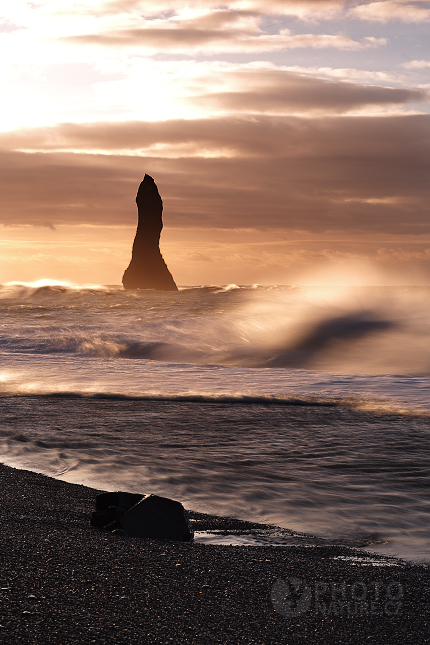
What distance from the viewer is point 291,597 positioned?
3.16 m

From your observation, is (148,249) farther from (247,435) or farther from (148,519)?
(148,519)

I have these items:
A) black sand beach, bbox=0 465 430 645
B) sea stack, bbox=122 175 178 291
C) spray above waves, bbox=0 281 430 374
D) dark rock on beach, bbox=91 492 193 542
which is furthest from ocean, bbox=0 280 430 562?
sea stack, bbox=122 175 178 291

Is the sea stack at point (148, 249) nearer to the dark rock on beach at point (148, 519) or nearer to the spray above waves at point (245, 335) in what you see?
the spray above waves at point (245, 335)

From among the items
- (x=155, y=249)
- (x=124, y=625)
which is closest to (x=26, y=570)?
(x=124, y=625)

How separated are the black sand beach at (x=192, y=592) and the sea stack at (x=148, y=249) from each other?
78088 mm

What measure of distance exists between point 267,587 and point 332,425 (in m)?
5.66

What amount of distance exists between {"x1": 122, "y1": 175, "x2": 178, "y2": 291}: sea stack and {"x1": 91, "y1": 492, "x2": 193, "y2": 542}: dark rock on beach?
7765 cm

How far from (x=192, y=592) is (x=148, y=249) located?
82.4 meters

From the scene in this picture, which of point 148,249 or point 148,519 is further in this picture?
point 148,249

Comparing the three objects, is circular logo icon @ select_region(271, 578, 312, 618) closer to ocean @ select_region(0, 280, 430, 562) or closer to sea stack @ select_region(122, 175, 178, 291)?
ocean @ select_region(0, 280, 430, 562)

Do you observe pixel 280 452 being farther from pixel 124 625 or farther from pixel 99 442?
pixel 124 625

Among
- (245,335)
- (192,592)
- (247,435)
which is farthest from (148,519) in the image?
(245,335)

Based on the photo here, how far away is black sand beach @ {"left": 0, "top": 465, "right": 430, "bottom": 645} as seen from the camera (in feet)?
8.93

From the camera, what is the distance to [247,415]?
9.56m
